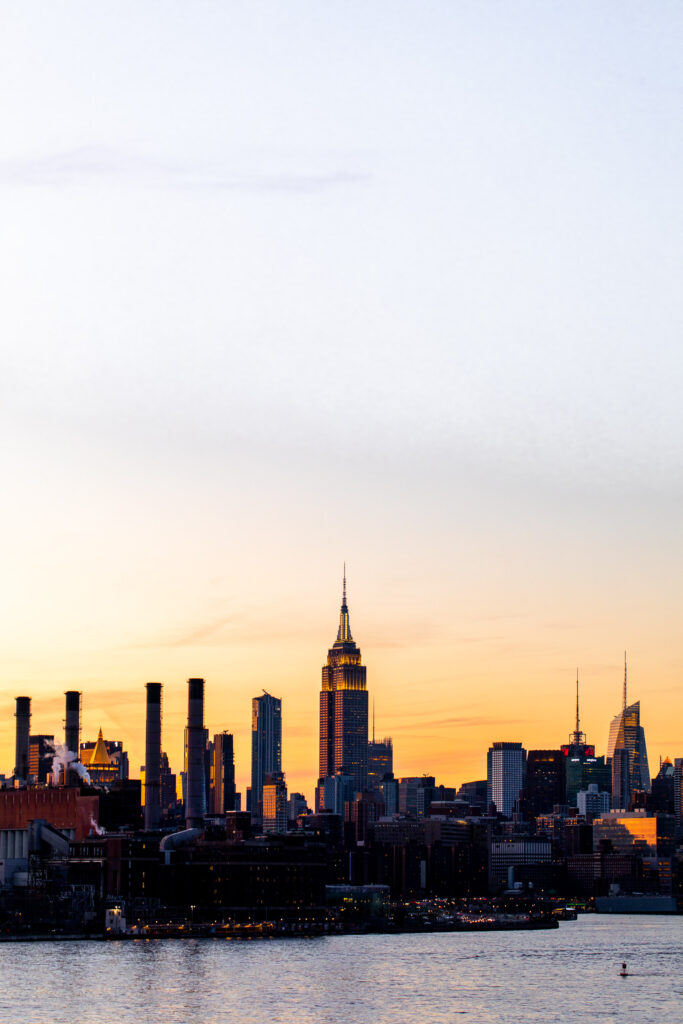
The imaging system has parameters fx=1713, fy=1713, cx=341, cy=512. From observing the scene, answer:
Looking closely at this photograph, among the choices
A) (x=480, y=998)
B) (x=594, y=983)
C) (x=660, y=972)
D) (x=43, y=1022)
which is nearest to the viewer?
(x=43, y=1022)

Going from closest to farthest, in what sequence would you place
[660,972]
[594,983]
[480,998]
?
[480,998] → [594,983] → [660,972]

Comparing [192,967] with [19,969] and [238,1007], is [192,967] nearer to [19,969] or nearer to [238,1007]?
[19,969]

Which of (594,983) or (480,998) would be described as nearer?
(480,998)

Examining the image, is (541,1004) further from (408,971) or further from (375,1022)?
(408,971)

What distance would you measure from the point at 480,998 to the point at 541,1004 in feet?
24.1

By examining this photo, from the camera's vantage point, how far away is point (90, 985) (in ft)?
543

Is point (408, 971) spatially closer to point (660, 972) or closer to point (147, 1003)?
point (660, 972)

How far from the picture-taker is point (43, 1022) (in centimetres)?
13750

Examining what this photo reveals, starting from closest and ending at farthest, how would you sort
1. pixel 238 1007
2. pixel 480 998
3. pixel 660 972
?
pixel 238 1007
pixel 480 998
pixel 660 972

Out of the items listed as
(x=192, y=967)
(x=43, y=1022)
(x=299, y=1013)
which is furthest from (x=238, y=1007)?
(x=192, y=967)

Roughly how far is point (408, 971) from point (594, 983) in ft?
71.4

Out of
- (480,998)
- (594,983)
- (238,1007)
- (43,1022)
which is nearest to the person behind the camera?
(43,1022)

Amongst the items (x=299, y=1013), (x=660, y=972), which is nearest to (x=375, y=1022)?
(x=299, y=1013)

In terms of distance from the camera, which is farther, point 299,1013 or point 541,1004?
point 541,1004
